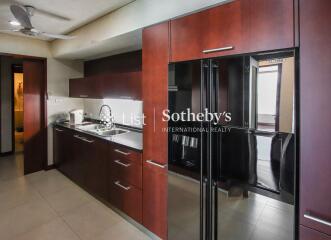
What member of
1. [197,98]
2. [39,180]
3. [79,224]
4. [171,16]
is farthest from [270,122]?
[39,180]


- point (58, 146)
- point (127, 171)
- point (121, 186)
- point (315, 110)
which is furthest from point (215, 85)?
point (58, 146)

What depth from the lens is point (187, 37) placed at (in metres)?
1.56

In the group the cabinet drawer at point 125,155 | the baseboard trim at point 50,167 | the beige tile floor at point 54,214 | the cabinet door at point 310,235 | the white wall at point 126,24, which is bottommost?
the beige tile floor at point 54,214

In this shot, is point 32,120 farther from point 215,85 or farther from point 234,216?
point 234,216

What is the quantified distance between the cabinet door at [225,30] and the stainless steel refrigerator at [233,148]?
8 centimetres

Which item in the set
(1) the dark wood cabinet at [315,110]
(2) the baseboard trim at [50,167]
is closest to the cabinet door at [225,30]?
(1) the dark wood cabinet at [315,110]

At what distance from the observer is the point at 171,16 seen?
1651mm

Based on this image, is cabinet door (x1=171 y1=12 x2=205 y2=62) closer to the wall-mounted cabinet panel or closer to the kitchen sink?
the wall-mounted cabinet panel

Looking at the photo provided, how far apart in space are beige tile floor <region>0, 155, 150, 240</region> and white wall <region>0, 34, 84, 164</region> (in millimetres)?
845

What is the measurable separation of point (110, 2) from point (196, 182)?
192cm

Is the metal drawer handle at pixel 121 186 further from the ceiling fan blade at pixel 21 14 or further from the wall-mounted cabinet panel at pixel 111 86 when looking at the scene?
the ceiling fan blade at pixel 21 14

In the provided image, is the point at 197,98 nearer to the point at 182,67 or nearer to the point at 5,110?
the point at 182,67

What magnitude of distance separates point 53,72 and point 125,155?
2512 mm

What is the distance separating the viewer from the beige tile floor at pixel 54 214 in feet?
6.79
